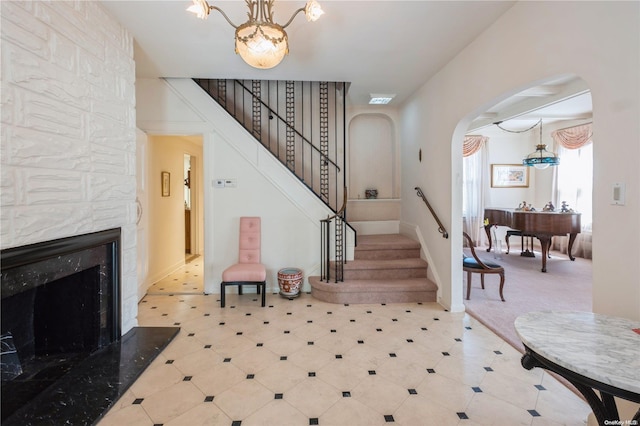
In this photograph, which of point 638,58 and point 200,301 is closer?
point 638,58

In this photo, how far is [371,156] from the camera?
641cm

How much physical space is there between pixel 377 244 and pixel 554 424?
3.23 metres

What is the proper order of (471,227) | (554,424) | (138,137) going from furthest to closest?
(471,227) → (138,137) → (554,424)

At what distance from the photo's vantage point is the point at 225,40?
133 inches

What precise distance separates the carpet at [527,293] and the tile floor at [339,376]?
30 cm

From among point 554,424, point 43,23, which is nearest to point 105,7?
point 43,23

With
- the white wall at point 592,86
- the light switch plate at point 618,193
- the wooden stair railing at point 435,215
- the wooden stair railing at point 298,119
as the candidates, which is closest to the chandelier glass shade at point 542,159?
the wooden stair railing at point 435,215

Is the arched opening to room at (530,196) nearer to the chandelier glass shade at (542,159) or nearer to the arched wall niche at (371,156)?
the chandelier glass shade at (542,159)

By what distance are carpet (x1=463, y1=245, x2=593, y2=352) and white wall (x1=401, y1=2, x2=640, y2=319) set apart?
1.61ft

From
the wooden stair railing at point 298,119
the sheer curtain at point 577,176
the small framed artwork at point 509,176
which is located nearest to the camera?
the wooden stair railing at point 298,119

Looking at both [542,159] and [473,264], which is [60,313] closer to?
[473,264]

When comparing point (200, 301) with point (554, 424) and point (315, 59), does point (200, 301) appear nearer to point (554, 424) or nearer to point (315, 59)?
point (315, 59)

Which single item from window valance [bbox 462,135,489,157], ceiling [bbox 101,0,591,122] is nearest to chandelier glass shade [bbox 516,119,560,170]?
window valance [bbox 462,135,489,157]

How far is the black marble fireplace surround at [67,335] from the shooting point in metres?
2.06
